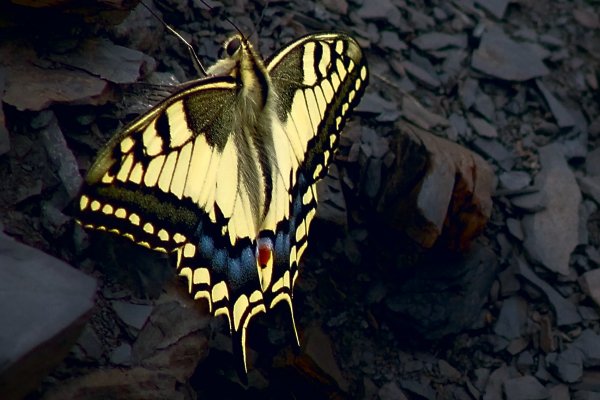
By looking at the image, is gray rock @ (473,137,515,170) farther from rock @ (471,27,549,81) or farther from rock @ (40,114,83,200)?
rock @ (40,114,83,200)

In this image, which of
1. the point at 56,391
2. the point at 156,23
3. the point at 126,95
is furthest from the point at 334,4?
the point at 56,391

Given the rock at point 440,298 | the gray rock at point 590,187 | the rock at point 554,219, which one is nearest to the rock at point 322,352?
the rock at point 440,298

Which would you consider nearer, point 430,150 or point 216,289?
point 216,289

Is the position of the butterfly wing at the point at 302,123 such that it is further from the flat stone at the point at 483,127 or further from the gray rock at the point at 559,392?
the gray rock at the point at 559,392

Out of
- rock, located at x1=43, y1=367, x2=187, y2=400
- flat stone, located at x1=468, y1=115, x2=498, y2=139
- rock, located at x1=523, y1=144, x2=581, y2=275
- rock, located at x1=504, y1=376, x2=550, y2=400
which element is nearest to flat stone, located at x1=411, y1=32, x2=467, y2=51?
flat stone, located at x1=468, y1=115, x2=498, y2=139

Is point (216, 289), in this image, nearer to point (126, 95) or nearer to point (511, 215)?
point (126, 95)
